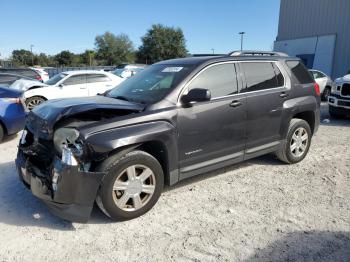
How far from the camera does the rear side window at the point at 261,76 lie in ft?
15.2

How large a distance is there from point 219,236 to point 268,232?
53cm

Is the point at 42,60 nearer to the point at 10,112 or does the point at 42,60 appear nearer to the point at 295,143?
the point at 10,112

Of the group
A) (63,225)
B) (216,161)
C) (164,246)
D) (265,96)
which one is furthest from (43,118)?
(265,96)

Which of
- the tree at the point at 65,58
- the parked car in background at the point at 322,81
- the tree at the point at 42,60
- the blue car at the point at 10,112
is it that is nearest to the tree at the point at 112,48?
the tree at the point at 65,58

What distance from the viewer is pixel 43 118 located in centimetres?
360

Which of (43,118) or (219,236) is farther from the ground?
(43,118)

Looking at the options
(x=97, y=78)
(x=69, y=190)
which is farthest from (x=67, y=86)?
(x=69, y=190)

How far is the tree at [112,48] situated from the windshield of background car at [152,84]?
78022mm

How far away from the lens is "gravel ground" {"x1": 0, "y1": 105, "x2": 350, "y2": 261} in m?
3.06

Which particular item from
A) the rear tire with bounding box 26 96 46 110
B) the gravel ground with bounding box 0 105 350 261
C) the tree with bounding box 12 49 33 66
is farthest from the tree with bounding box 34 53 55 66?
the gravel ground with bounding box 0 105 350 261

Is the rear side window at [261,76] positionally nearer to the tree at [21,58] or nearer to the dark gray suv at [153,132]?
the dark gray suv at [153,132]

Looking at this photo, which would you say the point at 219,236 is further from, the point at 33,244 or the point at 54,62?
the point at 54,62

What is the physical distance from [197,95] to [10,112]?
4.83 m

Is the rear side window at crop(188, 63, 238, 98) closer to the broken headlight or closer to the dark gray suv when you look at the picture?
the dark gray suv
